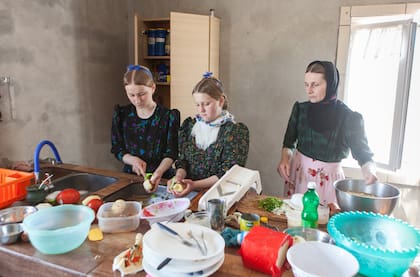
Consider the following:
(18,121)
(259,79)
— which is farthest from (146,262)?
(259,79)

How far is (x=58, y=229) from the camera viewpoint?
1.06 metres

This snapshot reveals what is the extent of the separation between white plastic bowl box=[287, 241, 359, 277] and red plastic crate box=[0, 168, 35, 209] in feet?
3.85

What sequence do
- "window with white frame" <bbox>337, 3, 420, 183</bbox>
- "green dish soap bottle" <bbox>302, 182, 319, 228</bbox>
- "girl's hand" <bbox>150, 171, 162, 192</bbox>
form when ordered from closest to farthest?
"green dish soap bottle" <bbox>302, 182, 319, 228</bbox> → "girl's hand" <bbox>150, 171, 162, 192</bbox> → "window with white frame" <bbox>337, 3, 420, 183</bbox>

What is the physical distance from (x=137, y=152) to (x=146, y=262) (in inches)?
42.0

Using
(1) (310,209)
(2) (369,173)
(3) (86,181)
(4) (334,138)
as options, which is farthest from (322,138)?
(3) (86,181)

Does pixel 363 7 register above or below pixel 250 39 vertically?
above

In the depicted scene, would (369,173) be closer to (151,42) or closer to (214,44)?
(214,44)

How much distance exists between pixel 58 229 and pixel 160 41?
2.26 metres

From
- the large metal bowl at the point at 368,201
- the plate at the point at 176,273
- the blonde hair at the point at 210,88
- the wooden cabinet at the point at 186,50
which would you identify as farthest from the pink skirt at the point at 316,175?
the wooden cabinet at the point at 186,50

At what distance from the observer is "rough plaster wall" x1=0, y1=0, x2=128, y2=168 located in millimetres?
2160

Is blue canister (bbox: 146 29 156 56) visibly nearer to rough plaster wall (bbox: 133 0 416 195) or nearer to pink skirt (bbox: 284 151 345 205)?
rough plaster wall (bbox: 133 0 416 195)

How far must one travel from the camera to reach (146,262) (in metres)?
0.90

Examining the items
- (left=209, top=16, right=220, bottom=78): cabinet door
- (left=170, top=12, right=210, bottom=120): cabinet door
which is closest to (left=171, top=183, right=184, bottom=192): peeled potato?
Result: (left=170, top=12, right=210, bottom=120): cabinet door

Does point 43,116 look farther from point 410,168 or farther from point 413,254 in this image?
point 410,168
